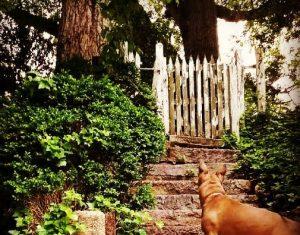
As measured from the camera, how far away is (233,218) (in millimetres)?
4637

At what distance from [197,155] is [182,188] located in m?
1.61

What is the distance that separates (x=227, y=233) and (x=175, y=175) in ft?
12.6

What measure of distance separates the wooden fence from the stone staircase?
124cm

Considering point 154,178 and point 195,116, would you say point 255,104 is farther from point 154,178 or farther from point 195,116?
point 154,178

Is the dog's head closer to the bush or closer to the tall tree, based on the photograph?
the bush

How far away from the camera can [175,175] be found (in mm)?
8469

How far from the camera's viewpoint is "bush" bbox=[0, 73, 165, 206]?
5.64 m

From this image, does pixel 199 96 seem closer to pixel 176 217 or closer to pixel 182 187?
pixel 182 187

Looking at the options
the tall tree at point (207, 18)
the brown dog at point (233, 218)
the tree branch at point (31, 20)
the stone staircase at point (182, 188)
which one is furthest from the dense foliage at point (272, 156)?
the tree branch at point (31, 20)

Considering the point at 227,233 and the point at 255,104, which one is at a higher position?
the point at 255,104

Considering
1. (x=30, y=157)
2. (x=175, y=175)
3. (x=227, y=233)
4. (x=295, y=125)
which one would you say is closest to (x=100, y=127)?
(x=30, y=157)

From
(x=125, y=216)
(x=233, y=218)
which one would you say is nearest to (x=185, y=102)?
(x=125, y=216)

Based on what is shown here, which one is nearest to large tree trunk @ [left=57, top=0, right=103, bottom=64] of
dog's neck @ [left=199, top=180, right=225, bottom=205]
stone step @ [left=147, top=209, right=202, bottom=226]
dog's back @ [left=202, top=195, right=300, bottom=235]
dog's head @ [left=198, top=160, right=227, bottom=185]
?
stone step @ [left=147, top=209, right=202, bottom=226]

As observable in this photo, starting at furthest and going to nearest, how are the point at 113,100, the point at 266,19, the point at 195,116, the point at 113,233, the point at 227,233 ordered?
→ the point at 266,19, the point at 195,116, the point at 113,100, the point at 113,233, the point at 227,233
